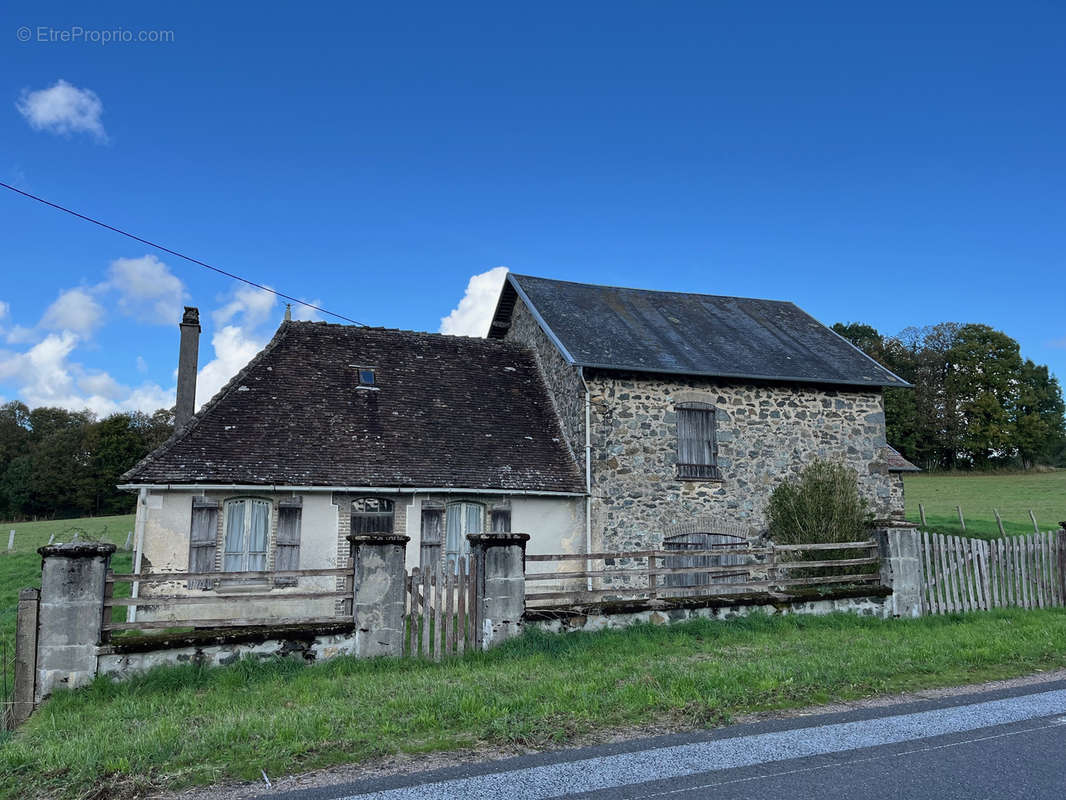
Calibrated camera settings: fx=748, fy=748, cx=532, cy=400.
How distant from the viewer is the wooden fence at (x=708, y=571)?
1096 centimetres

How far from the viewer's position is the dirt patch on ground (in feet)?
16.5

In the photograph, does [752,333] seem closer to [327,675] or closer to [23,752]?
[327,675]

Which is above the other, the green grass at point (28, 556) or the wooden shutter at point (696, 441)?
the wooden shutter at point (696, 441)

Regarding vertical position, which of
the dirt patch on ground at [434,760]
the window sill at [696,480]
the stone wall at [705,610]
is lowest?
the dirt patch on ground at [434,760]

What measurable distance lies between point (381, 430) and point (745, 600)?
8.04m

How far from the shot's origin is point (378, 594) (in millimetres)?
9062

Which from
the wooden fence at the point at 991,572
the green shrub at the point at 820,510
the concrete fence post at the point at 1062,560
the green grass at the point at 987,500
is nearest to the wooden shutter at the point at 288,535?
the green shrub at the point at 820,510

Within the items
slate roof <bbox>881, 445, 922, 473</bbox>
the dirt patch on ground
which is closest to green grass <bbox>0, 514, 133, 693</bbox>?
the dirt patch on ground

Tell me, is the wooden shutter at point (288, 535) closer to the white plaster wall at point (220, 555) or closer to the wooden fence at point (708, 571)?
the white plaster wall at point (220, 555)

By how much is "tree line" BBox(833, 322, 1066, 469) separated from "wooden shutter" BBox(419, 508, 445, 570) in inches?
1738

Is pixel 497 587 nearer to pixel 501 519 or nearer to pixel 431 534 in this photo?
pixel 431 534

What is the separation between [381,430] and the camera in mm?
15562

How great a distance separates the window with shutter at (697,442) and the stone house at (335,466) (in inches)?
96.0

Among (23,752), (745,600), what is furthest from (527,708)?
(745,600)
